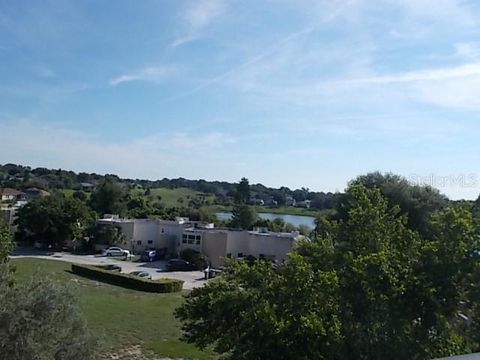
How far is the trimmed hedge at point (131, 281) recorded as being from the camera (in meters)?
33.0

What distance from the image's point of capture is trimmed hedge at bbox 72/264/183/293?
33000mm

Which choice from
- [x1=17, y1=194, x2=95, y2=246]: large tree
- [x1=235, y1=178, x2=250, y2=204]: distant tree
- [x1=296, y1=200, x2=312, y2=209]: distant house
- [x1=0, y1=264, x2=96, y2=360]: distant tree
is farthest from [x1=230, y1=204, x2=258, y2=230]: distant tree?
[x1=0, y1=264, x2=96, y2=360]: distant tree

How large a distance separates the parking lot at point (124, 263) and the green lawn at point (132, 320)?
6912mm

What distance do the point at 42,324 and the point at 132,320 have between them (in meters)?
14.4

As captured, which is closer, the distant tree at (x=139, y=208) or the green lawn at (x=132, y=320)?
the green lawn at (x=132, y=320)

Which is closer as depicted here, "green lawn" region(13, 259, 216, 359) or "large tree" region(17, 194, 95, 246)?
"green lawn" region(13, 259, 216, 359)

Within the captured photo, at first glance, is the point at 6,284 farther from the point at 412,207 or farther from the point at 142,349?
the point at 412,207

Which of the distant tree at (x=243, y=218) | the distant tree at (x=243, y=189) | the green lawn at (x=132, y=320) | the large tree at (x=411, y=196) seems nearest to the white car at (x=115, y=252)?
the green lawn at (x=132, y=320)

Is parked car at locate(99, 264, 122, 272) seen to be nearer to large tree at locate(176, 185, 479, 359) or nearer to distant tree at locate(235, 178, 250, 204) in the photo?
large tree at locate(176, 185, 479, 359)

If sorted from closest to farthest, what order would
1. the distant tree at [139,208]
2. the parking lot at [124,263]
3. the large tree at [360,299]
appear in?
the large tree at [360,299] < the parking lot at [124,263] < the distant tree at [139,208]

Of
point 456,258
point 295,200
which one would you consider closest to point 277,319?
point 456,258

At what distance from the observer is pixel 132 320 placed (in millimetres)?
23172

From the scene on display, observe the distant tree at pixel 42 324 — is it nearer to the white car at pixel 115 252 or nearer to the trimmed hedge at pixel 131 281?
the trimmed hedge at pixel 131 281

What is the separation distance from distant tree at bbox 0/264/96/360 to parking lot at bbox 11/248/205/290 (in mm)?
27520
